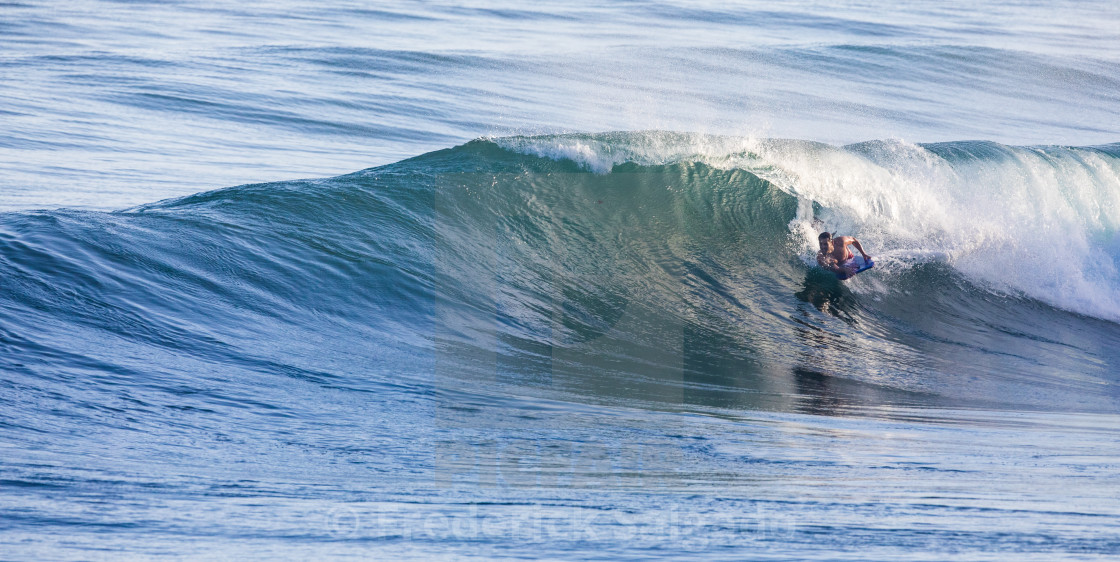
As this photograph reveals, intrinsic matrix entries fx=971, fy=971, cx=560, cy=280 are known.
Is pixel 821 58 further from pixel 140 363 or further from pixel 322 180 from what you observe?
pixel 140 363

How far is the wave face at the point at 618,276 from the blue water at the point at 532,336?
39 mm

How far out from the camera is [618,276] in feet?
30.1

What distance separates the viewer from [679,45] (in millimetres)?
27469

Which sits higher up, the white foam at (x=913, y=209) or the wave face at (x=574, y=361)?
the white foam at (x=913, y=209)

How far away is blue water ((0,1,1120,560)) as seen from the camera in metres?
3.94

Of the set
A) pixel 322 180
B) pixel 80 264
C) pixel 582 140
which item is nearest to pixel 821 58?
pixel 582 140

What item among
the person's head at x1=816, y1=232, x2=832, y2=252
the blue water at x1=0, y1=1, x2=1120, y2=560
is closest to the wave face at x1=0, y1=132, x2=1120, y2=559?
the blue water at x1=0, y1=1, x2=1120, y2=560

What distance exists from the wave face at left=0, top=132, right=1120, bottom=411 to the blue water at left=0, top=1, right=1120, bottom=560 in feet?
0.13

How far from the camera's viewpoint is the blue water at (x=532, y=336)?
394 centimetres

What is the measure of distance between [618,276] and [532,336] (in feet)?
6.39

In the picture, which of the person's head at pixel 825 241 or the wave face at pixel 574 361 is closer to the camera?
the wave face at pixel 574 361

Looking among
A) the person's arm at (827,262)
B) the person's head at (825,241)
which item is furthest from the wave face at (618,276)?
the person's head at (825,241)

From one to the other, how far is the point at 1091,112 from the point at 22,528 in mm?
26334

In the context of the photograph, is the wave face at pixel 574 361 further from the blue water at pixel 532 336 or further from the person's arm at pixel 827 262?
the person's arm at pixel 827 262
